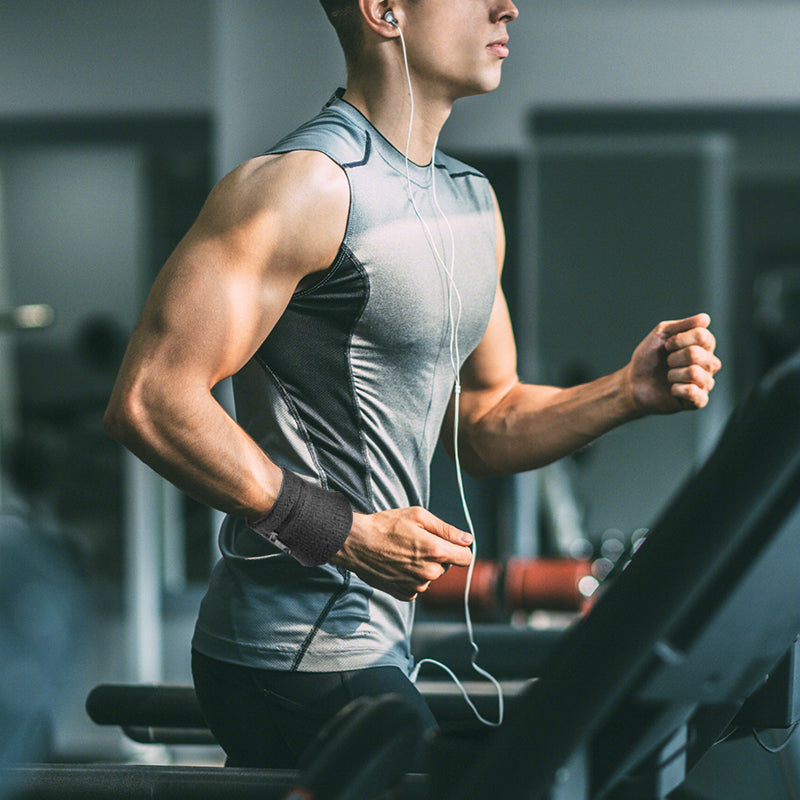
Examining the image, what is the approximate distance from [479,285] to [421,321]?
Answer: 0.46ft

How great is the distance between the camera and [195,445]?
994 millimetres

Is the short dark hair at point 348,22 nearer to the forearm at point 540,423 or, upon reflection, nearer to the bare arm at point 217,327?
the bare arm at point 217,327

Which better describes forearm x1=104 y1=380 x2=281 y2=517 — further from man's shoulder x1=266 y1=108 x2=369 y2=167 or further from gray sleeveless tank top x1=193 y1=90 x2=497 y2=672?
man's shoulder x1=266 y1=108 x2=369 y2=167

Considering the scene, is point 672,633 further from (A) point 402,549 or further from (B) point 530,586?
(B) point 530,586

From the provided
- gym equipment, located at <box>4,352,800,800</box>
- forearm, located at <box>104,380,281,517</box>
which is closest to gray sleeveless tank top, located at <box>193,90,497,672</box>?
forearm, located at <box>104,380,281,517</box>

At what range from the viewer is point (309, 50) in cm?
323

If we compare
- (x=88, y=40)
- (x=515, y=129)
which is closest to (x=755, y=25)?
(x=515, y=129)

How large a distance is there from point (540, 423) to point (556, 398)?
0.05m

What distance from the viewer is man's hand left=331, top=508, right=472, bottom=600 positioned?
3.34 ft

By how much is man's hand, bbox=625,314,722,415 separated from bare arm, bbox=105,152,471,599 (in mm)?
331

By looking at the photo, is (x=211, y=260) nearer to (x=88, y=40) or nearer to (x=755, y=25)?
(x=88, y=40)

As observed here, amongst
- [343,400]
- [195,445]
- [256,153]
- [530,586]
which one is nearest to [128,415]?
[195,445]

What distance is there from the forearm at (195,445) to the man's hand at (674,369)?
0.48 m

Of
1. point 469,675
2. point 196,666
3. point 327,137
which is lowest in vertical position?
point 469,675
